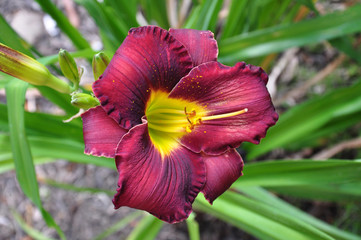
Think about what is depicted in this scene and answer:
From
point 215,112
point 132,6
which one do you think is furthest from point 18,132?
point 132,6

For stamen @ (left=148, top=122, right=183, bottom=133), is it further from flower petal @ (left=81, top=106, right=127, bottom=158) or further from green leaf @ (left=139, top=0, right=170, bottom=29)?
green leaf @ (left=139, top=0, right=170, bottom=29)

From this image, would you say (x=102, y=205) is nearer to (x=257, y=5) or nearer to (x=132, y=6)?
(x=132, y=6)

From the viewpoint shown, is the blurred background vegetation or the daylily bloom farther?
the blurred background vegetation

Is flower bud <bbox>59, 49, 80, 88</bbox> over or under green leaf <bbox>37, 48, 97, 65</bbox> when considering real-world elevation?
over

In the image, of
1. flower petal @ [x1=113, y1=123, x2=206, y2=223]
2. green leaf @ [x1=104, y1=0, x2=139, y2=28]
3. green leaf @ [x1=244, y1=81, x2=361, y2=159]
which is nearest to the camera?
flower petal @ [x1=113, y1=123, x2=206, y2=223]

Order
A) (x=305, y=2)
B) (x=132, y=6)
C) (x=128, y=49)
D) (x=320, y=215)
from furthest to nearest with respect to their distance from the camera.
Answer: (x=320, y=215)
(x=132, y=6)
(x=305, y=2)
(x=128, y=49)

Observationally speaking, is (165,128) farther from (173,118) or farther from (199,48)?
(199,48)

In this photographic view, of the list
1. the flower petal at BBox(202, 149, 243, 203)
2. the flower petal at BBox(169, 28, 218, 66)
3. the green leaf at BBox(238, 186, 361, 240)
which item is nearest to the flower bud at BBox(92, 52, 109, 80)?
the flower petal at BBox(169, 28, 218, 66)
